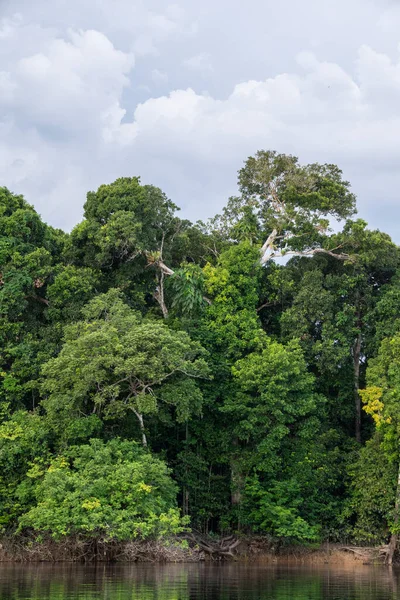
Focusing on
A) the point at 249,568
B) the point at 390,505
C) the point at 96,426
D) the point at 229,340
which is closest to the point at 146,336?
the point at 96,426

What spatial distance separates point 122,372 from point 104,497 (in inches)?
139

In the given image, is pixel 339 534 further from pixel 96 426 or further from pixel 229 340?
pixel 96 426

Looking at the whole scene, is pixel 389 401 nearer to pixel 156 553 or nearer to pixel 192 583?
pixel 156 553

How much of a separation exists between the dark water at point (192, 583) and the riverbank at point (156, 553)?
2.47 ft

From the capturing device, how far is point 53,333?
2709 cm

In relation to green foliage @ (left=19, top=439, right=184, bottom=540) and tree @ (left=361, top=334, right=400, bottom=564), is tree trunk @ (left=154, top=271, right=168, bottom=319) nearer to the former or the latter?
green foliage @ (left=19, top=439, right=184, bottom=540)

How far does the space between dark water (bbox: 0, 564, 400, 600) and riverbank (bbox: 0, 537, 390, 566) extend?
0.75 meters

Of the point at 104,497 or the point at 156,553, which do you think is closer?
the point at 104,497

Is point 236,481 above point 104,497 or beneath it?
above

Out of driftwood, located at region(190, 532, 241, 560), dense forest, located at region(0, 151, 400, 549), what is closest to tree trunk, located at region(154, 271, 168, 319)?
dense forest, located at region(0, 151, 400, 549)

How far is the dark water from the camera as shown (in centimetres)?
1432

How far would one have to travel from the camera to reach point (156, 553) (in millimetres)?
22828

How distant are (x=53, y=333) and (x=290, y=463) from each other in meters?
8.85

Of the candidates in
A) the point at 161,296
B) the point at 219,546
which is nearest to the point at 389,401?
the point at 219,546
